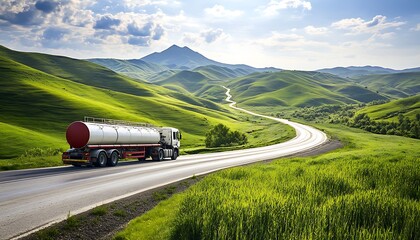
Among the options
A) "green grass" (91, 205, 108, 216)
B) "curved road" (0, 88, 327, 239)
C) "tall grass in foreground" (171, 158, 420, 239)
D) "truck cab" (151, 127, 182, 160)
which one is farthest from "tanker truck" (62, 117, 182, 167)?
"tall grass in foreground" (171, 158, 420, 239)

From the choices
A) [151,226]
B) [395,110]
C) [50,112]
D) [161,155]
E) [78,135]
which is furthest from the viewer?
[395,110]

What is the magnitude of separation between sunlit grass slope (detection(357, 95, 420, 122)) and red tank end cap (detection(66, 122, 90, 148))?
147 metres

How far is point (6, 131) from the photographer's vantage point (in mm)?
72875

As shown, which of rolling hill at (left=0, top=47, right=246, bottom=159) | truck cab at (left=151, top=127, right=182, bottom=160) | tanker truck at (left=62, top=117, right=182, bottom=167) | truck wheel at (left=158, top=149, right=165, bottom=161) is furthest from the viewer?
rolling hill at (left=0, top=47, right=246, bottom=159)

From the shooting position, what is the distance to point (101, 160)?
1330 inches

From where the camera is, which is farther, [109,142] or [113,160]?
[109,142]

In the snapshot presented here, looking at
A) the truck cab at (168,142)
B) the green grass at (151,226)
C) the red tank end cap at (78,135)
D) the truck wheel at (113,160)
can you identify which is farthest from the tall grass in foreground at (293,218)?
the truck cab at (168,142)

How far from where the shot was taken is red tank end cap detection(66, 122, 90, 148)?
32531 mm

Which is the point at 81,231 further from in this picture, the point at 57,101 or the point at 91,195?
the point at 57,101

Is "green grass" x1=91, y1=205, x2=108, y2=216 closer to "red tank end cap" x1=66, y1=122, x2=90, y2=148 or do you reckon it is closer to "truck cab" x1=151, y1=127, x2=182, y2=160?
"red tank end cap" x1=66, y1=122, x2=90, y2=148

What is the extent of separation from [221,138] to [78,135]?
185 ft

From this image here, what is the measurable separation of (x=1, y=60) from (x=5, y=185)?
16834cm

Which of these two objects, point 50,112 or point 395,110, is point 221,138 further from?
point 395,110

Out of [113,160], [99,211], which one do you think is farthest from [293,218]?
[113,160]
